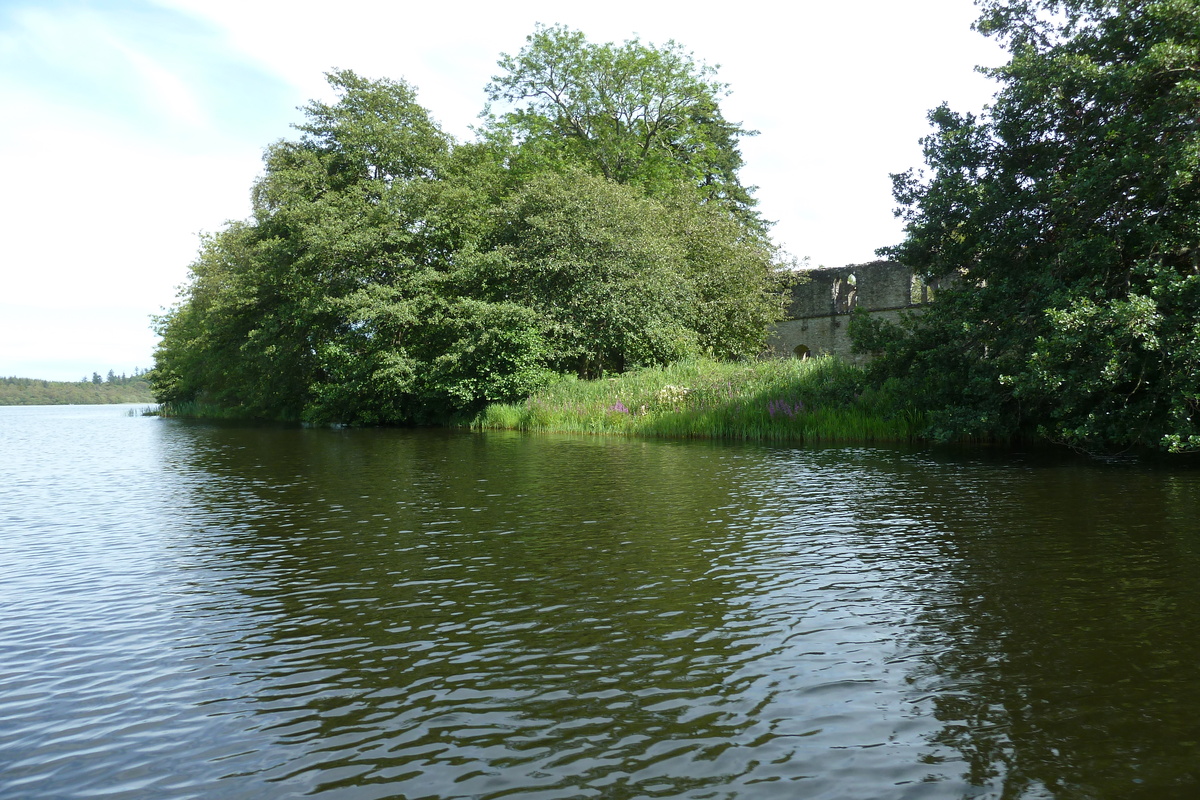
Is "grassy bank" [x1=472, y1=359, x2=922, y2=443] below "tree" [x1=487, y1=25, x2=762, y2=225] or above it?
below

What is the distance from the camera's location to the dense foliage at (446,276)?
105 feet

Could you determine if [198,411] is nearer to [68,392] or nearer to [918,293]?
[918,293]

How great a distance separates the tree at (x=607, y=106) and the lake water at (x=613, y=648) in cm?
3437

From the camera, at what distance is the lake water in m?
3.70

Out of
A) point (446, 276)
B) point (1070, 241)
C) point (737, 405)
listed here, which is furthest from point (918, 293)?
point (1070, 241)

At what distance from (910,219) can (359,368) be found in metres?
21.8

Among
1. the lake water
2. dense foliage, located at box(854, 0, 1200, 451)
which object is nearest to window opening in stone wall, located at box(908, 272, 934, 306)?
dense foliage, located at box(854, 0, 1200, 451)

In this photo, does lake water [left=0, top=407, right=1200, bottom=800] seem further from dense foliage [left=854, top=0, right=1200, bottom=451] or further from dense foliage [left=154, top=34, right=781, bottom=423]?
dense foliage [left=154, top=34, right=781, bottom=423]

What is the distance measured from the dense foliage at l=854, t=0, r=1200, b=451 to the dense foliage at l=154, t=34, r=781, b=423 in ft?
49.6

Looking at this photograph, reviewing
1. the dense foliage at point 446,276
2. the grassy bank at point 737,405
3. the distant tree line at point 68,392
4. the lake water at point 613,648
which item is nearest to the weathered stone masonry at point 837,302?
the dense foliage at point 446,276

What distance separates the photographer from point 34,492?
46.2 ft

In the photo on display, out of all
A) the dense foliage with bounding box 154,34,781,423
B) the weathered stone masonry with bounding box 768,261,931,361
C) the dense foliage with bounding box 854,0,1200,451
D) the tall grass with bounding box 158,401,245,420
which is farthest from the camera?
the tall grass with bounding box 158,401,245,420

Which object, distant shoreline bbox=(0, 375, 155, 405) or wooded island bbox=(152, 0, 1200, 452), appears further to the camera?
distant shoreline bbox=(0, 375, 155, 405)

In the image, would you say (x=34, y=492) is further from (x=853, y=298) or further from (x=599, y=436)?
(x=853, y=298)
